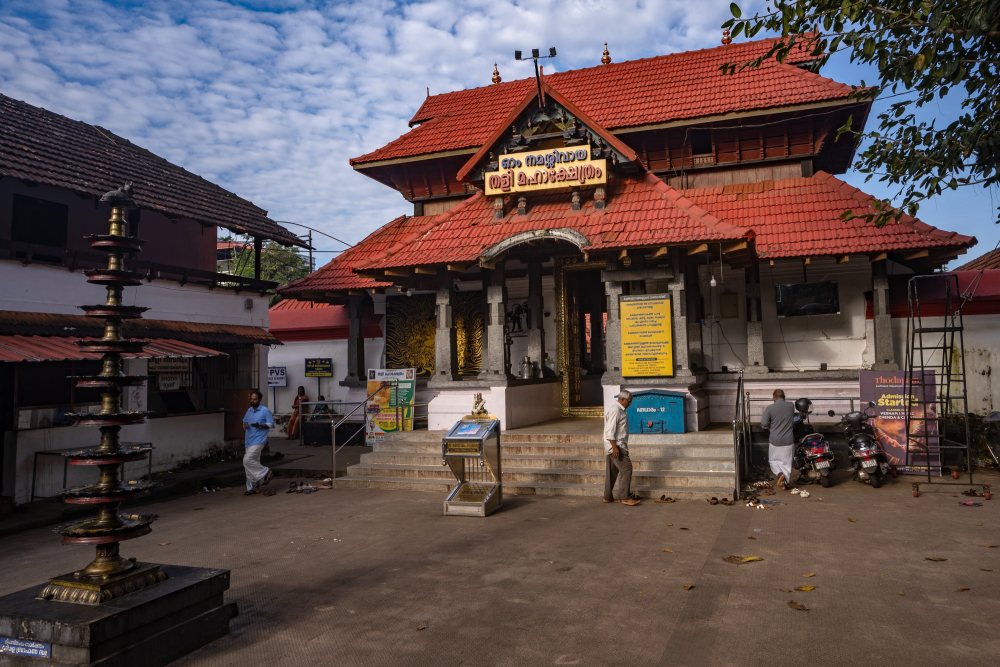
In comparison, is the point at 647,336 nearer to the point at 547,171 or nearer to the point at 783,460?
the point at 783,460

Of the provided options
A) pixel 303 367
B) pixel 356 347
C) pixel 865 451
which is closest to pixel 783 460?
pixel 865 451

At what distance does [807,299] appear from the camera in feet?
47.3

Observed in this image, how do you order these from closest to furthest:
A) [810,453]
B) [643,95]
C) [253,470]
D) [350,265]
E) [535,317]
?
1. [810,453]
2. [253,470]
3. [535,317]
4. [643,95]
5. [350,265]

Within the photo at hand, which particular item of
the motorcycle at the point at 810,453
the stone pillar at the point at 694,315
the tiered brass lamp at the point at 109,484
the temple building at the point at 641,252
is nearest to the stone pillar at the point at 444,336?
the temple building at the point at 641,252

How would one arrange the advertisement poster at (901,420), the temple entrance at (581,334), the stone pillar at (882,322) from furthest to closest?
the temple entrance at (581,334)
the stone pillar at (882,322)
the advertisement poster at (901,420)

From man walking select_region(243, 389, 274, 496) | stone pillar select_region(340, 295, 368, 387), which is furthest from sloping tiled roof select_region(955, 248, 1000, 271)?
man walking select_region(243, 389, 274, 496)

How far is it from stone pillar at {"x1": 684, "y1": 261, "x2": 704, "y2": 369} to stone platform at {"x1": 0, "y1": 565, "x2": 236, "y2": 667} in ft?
37.7

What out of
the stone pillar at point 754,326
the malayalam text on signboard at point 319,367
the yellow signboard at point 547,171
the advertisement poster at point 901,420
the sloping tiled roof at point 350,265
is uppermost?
the yellow signboard at point 547,171

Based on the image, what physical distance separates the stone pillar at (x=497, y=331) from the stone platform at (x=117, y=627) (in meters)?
8.26

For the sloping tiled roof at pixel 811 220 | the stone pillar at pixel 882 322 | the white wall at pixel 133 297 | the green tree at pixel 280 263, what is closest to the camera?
the white wall at pixel 133 297

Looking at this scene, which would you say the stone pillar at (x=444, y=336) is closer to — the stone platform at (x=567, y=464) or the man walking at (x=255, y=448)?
the stone platform at (x=567, y=464)

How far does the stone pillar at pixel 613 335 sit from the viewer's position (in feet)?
40.0

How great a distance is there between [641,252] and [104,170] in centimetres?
1089

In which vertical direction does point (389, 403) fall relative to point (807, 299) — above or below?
below
